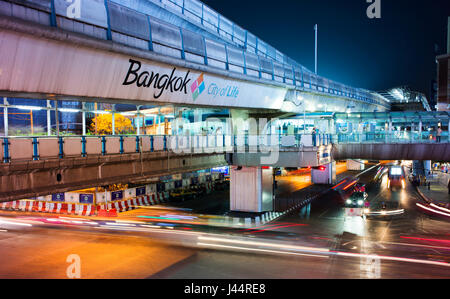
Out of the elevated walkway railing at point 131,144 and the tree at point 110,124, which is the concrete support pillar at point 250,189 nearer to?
the elevated walkway railing at point 131,144

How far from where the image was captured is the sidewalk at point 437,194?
28.0 metres

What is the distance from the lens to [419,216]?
22.9 metres

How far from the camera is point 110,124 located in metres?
21.8

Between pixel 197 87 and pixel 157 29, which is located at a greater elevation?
pixel 157 29

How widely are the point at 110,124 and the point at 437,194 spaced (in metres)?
29.1

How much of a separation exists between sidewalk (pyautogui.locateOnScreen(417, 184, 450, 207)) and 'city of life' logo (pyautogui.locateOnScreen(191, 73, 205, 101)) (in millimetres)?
20986

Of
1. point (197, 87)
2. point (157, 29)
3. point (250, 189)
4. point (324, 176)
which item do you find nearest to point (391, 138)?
point (324, 176)

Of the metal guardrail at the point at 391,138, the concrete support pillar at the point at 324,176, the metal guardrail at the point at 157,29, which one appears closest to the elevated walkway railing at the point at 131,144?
the metal guardrail at the point at 157,29

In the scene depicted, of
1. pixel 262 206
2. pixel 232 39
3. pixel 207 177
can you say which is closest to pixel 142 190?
pixel 262 206

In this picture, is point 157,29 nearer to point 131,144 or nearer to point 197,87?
point 197,87

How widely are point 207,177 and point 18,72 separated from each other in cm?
2698

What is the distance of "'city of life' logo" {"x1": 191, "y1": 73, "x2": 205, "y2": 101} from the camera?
1854 centimetres

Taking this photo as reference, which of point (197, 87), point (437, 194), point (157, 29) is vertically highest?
point (157, 29)
